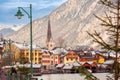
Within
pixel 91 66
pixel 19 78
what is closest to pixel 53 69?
pixel 91 66

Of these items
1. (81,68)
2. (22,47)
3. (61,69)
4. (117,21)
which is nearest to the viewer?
(117,21)

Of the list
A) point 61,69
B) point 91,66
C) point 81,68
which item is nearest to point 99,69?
point 91,66

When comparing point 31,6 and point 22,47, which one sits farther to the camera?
point 22,47

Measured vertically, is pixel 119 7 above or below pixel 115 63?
above

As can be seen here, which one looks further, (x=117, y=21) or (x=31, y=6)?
(x=31, y=6)

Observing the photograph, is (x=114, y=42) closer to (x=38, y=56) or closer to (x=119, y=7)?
(x=119, y=7)

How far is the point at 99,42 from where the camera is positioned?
51.3 ft

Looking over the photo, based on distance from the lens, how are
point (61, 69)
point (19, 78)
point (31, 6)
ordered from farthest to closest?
point (61, 69)
point (19, 78)
point (31, 6)

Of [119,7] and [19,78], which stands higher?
[119,7]

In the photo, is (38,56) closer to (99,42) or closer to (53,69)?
(53,69)

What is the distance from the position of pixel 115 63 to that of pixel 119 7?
5.96 ft

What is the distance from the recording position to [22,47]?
176 meters

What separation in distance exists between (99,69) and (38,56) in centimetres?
2634

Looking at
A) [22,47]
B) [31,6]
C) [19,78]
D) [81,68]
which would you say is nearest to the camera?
[81,68]
